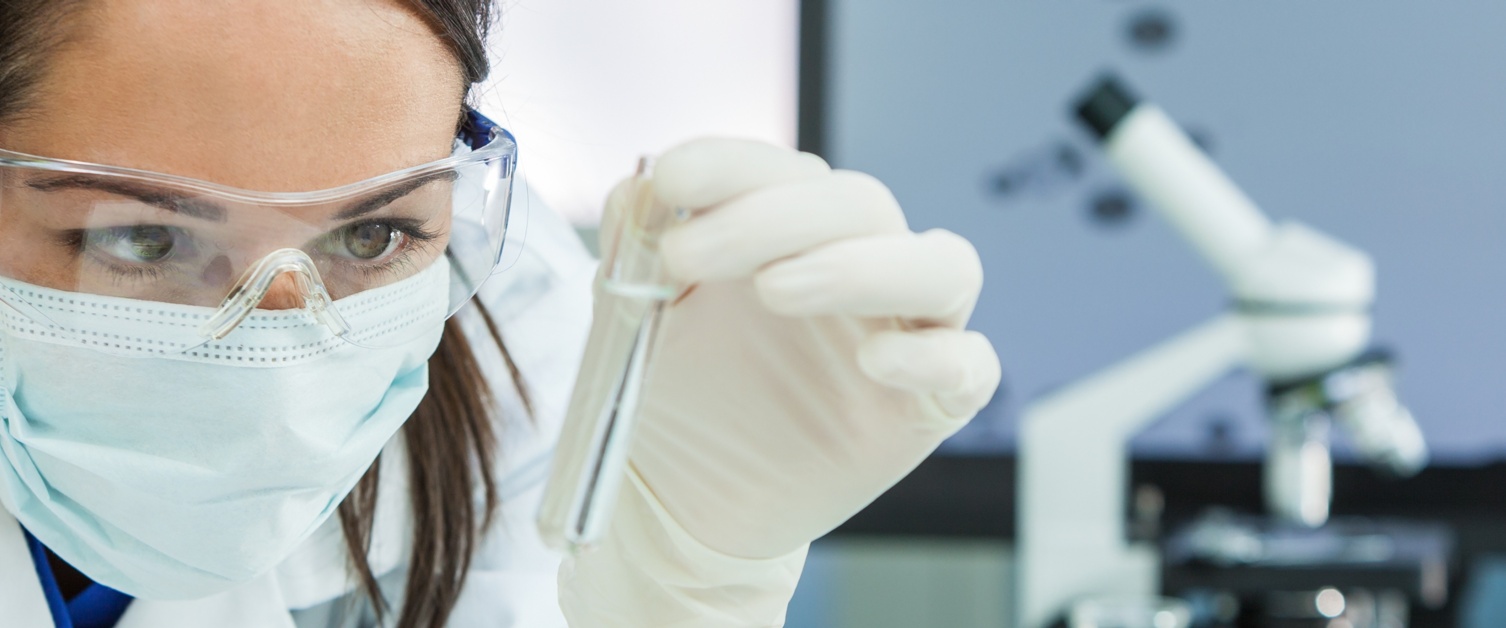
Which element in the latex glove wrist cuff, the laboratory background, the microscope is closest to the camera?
the latex glove wrist cuff

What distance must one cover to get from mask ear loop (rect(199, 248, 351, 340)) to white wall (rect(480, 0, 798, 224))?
1586 mm

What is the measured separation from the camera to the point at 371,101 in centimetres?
82

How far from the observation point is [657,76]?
260 cm

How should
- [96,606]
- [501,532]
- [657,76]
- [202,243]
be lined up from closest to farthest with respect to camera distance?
[202,243]
[96,606]
[501,532]
[657,76]

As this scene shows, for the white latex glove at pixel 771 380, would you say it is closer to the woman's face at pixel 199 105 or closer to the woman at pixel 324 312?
the woman at pixel 324 312

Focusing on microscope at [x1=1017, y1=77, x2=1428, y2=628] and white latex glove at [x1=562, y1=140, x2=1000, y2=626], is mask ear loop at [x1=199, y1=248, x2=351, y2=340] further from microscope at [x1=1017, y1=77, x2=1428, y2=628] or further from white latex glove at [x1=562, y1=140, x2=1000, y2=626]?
microscope at [x1=1017, y1=77, x2=1428, y2=628]

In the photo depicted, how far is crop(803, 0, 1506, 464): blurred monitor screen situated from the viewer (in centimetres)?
260

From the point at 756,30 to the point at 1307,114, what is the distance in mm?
1168

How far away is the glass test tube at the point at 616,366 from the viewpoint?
26.2 inches

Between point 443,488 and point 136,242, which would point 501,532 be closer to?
point 443,488

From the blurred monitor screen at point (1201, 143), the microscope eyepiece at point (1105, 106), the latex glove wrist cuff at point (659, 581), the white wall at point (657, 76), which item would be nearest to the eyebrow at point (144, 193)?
the latex glove wrist cuff at point (659, 581)

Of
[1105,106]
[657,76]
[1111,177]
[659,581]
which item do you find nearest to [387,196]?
[659,581]

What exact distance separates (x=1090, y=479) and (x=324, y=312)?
4.54 ft

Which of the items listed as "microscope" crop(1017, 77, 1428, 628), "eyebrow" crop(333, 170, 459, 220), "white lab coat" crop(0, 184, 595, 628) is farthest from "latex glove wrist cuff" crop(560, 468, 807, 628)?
"microscope" crop(1017, 77, 1428, 628)
